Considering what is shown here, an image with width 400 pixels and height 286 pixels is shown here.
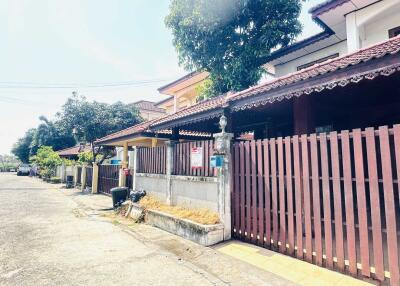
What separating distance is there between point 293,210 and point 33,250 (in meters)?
5.18

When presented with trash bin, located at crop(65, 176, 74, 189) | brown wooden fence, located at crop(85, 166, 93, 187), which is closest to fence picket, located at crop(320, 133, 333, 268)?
brown wooden fence, located at crop(85, 166, 93, 187)

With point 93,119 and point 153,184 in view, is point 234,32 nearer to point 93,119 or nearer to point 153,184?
point 153,184

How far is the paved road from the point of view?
3879 mm

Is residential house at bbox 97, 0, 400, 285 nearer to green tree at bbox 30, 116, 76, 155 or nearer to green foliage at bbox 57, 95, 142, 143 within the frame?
green foliage at bbox 57, 95, 142, 143

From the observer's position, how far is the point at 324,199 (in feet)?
13.7

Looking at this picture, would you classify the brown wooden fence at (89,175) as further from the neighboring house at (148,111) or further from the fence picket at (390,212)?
the fence picket at (390,212)

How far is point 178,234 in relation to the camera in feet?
20.5

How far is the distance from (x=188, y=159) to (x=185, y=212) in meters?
1.46

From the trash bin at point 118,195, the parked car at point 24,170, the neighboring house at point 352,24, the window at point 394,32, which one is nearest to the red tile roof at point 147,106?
the parked car at point 24,170

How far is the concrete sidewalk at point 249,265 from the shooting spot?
377 cm

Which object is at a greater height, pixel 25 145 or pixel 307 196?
pixel 25 145

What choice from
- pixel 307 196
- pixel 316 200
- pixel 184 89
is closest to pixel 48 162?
pixel 184 89

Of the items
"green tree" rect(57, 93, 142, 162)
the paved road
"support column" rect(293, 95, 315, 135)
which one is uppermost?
"green tree" rect(57, 93, 142, 162)

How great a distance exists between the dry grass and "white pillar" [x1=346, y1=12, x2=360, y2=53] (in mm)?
6530
